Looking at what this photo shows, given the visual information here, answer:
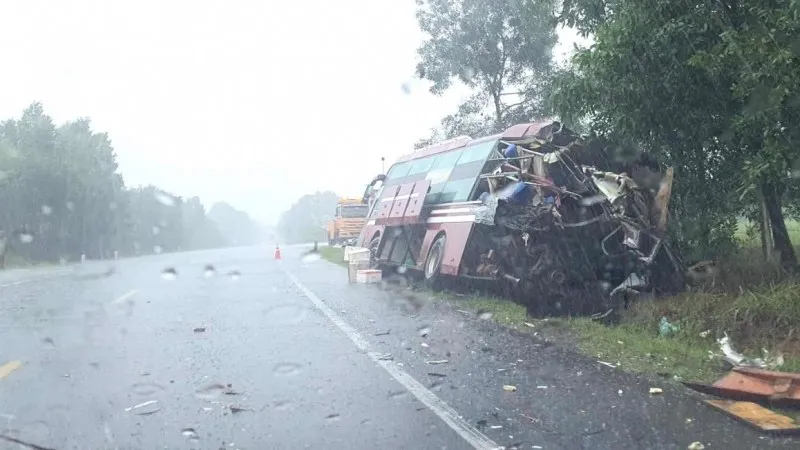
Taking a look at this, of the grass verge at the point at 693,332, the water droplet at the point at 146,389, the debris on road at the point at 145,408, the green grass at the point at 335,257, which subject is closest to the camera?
the debris on road at the point at 145,408

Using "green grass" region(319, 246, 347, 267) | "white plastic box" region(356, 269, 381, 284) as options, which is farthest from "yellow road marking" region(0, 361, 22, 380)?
"green grass" region(319, 246, 347, 267)

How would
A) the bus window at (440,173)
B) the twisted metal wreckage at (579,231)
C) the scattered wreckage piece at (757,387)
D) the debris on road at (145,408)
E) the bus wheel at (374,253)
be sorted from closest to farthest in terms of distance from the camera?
the scattered wreckage piece at (757,387), the debris on road at (145,408), the twisted metal wreckage at (579,231), the bus window at (440,173), the bus wheel at (374,253)

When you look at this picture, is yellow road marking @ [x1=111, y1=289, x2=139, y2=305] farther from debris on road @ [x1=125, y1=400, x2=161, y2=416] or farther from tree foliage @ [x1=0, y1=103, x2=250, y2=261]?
tree foliage @ [x1=0, y1=103, x2=250, y2=261]

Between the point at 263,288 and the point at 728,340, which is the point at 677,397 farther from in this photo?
the point at 263,288

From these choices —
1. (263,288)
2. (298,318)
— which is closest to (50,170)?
(263,288)

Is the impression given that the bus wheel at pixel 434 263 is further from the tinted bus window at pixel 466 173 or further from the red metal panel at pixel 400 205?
the red metal panel at pixel 400 205

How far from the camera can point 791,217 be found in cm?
1124

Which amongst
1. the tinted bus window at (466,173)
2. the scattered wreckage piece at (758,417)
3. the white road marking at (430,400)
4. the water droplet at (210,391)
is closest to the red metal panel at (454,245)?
the tinted bus window at (466,173)

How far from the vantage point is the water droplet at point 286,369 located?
7016mm

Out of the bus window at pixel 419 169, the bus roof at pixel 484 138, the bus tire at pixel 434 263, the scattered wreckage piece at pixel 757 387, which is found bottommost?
the scattered wreckage piece at pixel 757 387

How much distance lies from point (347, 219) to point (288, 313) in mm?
30374

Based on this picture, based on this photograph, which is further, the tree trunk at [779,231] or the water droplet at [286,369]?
the tree trunk at [779,231]

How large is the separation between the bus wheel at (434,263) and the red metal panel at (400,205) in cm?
154

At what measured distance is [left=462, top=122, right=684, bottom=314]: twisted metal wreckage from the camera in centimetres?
960
